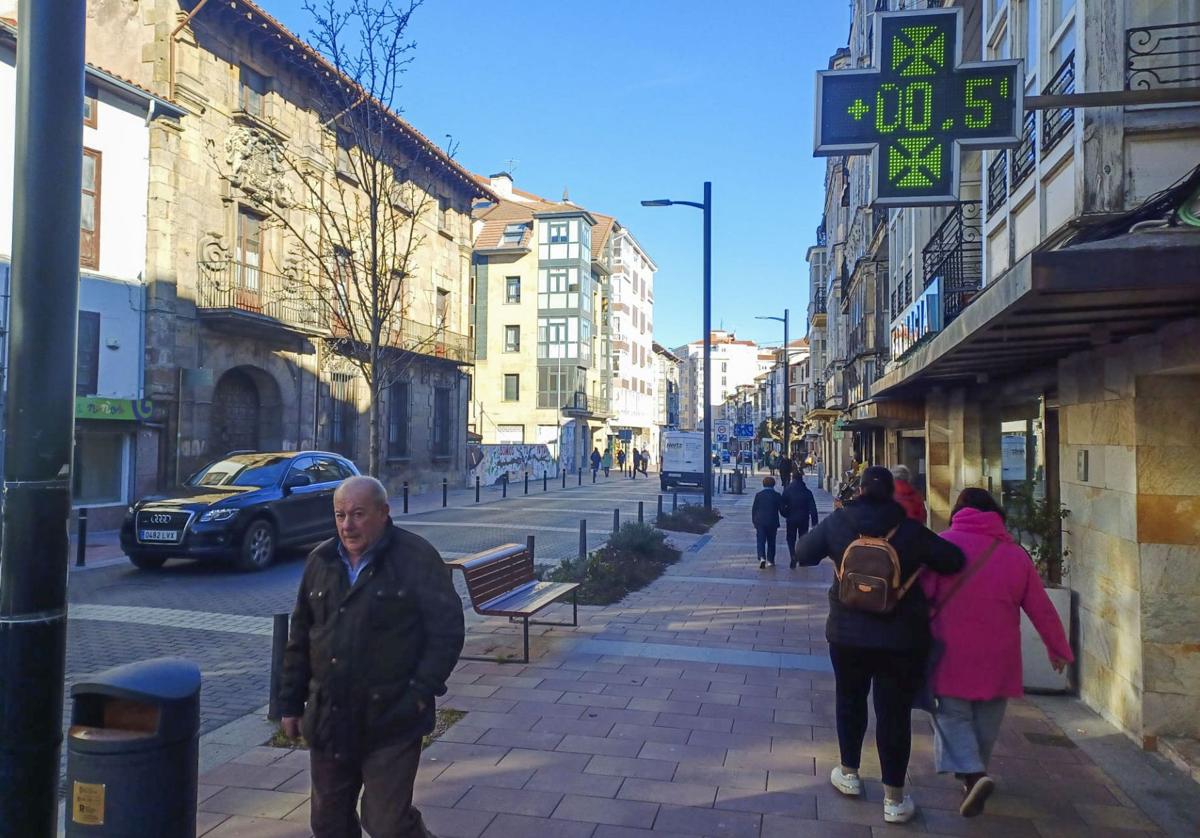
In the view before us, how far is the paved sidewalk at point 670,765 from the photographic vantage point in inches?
159

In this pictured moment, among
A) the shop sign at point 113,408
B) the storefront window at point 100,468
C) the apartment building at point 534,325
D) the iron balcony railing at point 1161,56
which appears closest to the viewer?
the iron balcony railing at point 1161,56

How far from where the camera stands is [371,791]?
3.14 m

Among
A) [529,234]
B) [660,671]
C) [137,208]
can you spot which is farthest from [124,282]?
[529,234]

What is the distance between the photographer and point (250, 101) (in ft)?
75.3

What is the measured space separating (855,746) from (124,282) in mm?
18853

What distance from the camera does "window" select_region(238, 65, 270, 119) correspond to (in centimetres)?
2259

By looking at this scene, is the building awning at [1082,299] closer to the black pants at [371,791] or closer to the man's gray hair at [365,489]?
the man's gray hair at [365,489]

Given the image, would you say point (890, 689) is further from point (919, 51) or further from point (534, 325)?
point (534, 325)

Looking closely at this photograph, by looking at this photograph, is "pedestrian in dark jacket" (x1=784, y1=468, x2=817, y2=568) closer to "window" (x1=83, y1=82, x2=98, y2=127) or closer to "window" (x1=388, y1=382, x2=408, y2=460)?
"window" (x1=83, y1=82, x2=98, y2=127)

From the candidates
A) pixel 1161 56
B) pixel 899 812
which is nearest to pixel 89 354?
pixel 899 812

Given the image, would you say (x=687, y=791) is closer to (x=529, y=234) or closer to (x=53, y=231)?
(x=53, y=231)

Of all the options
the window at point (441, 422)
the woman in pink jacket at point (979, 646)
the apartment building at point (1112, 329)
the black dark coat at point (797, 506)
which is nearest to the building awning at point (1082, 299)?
the apartment building at point (1112, 329)

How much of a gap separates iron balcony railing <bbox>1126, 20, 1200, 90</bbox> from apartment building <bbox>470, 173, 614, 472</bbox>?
45.9 meters

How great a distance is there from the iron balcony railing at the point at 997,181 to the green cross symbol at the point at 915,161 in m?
3.67
